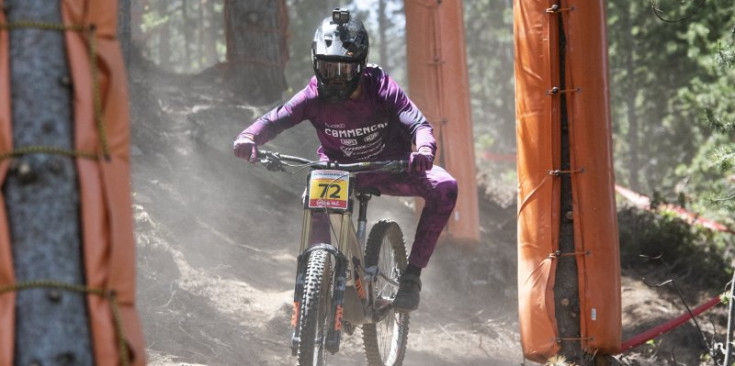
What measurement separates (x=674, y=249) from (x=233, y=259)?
5.91m

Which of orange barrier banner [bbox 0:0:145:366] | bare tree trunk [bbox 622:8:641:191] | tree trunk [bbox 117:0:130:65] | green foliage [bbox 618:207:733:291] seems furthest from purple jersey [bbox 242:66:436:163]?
bare tree trunk [bbox 622:8:641:191]

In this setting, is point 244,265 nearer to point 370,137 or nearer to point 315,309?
point 370,137

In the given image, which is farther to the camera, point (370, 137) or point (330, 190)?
point (370, 137)

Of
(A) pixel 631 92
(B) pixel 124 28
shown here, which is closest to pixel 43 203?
(B) pixel 124 28

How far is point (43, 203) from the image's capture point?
263cm

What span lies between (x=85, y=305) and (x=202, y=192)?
28.5 ft

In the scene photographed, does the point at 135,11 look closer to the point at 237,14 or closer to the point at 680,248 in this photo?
the point at 237,14

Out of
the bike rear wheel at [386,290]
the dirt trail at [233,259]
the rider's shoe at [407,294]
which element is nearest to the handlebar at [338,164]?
the bike rear wheel at [386,290]

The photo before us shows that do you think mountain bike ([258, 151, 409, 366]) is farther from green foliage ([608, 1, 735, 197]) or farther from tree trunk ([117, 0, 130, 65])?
green foliage ([608, 1, 735, 197])

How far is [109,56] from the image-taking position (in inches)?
113

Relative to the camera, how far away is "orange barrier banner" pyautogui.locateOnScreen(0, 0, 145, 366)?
8.68 feet

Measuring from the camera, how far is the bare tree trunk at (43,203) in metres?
2.59

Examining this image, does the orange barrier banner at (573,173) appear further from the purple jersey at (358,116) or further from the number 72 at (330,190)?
the number 72 at (330,190)

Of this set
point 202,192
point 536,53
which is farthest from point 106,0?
point 202,192
